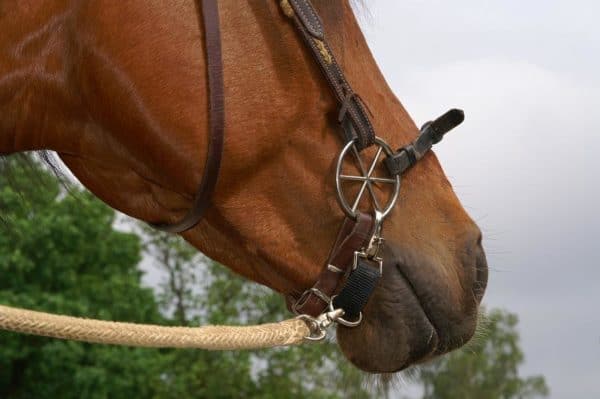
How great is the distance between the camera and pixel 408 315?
278cm

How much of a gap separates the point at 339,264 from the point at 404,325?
283 millimetres

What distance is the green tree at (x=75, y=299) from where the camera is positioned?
19.9 meters

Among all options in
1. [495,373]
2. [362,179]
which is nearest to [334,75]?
[362,179]

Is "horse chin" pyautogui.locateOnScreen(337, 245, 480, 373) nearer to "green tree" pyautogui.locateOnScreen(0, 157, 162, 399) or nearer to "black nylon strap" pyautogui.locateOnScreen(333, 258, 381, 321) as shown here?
"black nylon strap" pyautogui.locateOnScreen(333, 258, 381, 321)

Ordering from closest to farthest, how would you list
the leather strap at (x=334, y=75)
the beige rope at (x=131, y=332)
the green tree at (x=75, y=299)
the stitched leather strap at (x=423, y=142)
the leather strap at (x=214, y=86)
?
the beige rope at (x=131, y=332) → the leather strap at (x=214, y=86) → the leather strap at (x=334, y=75) → the stitched leather strap at (x=423, y=142) → the green tree at (x=75, y=299)

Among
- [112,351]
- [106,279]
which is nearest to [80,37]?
[112,351]

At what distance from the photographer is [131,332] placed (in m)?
2.41

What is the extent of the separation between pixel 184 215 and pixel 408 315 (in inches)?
30.6

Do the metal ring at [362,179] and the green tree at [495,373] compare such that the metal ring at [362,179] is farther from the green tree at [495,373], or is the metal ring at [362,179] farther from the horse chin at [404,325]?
the green tree at [495,373]

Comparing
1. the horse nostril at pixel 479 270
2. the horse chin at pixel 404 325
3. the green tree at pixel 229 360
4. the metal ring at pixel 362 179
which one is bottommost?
the green tree at pixel 229 360

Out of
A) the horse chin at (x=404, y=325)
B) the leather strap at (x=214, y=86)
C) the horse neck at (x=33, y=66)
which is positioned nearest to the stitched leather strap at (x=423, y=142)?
the horse chin at (x=404, y=325)

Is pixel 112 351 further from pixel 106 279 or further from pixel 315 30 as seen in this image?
pixel 315 30

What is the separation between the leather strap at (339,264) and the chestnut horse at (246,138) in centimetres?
4

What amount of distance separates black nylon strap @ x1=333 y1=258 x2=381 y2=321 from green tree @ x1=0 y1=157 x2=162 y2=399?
1667 centimetres
